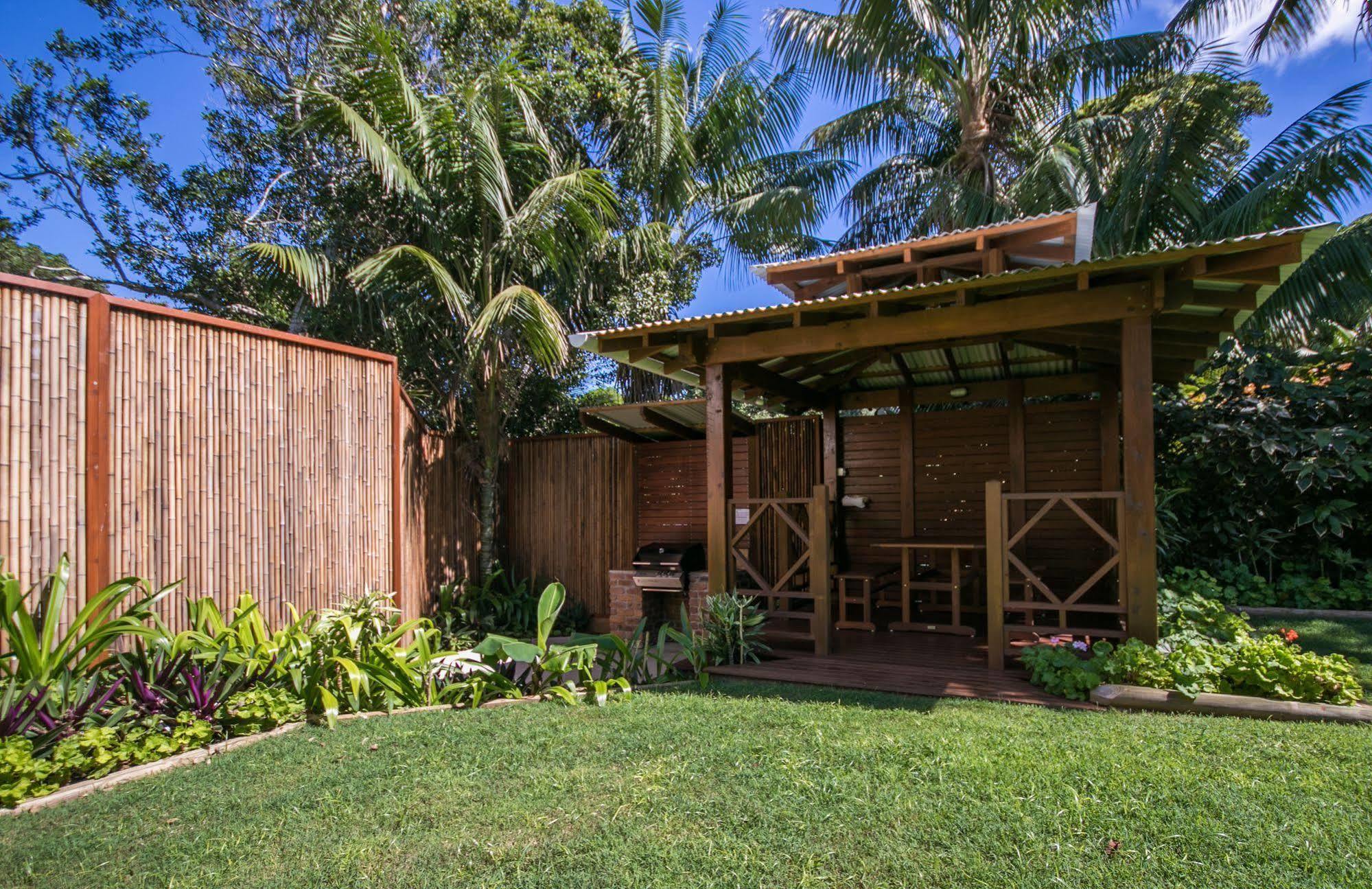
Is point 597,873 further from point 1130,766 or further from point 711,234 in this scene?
point 711,234

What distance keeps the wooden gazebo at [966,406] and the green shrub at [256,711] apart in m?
3.29

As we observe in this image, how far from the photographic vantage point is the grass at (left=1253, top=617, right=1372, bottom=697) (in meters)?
5.62

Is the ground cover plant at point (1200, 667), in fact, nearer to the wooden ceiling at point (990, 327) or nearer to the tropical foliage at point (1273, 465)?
the wooden ceiling at point (990, 327)

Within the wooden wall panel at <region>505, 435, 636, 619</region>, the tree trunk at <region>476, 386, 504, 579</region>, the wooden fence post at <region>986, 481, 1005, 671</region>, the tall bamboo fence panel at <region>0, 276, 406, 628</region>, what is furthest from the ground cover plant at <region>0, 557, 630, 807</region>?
the wooden wall panel at <region>505, 435, 636, 619</region>

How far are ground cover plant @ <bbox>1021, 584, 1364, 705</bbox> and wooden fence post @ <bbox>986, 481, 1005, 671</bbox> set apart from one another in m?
0.27

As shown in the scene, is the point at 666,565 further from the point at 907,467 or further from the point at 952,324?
the point at 952,324

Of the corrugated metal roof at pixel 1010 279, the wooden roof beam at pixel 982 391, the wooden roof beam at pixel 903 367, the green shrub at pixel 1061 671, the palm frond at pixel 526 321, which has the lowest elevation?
the green shrub at pixel 1061 671

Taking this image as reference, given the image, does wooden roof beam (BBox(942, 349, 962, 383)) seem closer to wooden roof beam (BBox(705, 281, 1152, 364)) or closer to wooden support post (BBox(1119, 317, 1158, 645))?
wooden roof beam (BBox(705, 281, 1152, 364))

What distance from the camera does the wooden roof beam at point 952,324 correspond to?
513 centimetres

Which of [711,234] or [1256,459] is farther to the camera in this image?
[711,234]

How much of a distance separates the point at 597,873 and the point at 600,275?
924 cm

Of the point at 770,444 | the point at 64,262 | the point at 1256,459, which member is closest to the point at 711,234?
the point at 770,444

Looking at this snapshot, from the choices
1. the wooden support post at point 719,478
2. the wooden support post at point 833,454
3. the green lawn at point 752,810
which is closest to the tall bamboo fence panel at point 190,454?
the green lawn at point 752,810

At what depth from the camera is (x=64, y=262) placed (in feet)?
51.2
